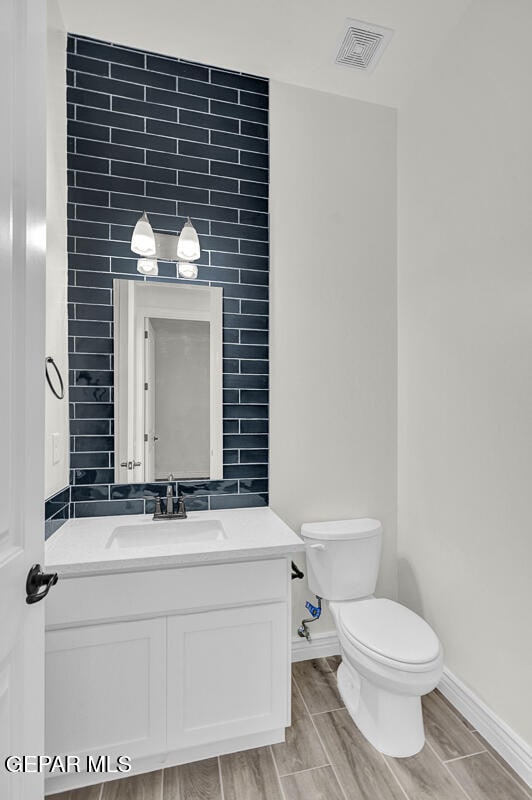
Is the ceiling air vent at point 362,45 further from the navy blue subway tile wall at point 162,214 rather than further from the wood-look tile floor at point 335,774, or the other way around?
the wood-look tile floor at point 335,774

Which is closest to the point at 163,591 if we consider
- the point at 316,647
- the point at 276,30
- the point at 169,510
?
the point at 169,510

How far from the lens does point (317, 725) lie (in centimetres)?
170

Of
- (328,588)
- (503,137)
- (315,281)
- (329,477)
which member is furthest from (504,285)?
(328,588)

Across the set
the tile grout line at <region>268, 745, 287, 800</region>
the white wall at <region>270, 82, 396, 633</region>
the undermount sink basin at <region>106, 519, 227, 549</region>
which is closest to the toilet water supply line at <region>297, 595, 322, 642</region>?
the white wall at <region>270, 82, 396, 633</region>

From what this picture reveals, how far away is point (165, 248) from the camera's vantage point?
197cm

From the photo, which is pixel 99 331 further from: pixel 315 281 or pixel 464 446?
pixel 464 446

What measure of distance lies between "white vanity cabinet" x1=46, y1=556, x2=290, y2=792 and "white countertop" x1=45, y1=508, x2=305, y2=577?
0.19ft

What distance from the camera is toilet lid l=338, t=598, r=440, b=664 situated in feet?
4.89

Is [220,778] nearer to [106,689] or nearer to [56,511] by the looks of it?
[106,689]

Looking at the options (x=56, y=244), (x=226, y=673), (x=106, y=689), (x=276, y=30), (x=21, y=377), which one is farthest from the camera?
(x=276, y=30)

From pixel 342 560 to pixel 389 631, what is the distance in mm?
389

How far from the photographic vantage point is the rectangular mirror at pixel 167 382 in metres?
1.92

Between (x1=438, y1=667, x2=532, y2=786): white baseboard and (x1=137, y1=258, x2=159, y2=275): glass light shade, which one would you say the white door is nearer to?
(x1=137, y1=258, x2=159, y2=275): glass light shade

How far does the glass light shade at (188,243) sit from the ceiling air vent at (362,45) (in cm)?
104
